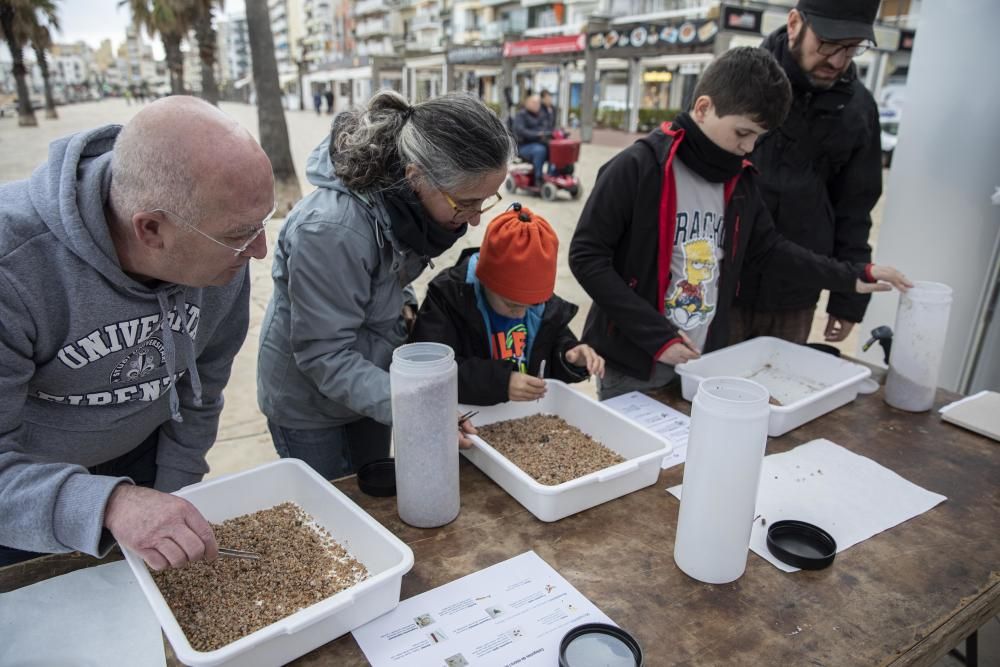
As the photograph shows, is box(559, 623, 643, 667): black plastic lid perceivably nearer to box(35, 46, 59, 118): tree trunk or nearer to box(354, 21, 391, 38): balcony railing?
box(35, 46, 59, 118): tree trunk

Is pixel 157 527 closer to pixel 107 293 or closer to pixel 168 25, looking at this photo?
pixel 107 293

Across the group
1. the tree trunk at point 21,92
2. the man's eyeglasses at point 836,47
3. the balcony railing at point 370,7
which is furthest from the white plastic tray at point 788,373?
the balcony railing at point 370,7

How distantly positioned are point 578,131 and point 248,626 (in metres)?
20.8

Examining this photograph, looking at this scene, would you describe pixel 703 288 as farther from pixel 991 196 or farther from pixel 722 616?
pixel 991 196

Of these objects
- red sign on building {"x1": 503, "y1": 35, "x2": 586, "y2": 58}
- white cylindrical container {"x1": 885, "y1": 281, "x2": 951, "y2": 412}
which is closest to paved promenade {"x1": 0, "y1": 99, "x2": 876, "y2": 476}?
white cylindrical container {"x1": 885, "y1": 281, "x2": 951, "y2": 412}

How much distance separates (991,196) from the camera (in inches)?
96.3

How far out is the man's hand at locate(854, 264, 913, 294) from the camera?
1.58 meters

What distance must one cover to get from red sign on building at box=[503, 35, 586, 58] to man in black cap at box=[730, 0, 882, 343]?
17.7 m

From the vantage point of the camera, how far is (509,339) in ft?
5.08

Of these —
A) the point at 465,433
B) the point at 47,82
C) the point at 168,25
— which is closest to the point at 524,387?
the point at 465,433

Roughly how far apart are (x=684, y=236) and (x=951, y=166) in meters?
1.52

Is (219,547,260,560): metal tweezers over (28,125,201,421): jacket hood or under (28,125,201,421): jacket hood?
under

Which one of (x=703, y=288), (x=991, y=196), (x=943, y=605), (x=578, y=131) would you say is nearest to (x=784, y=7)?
(x=578, y=131)

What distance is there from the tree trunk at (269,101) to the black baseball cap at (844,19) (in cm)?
611
